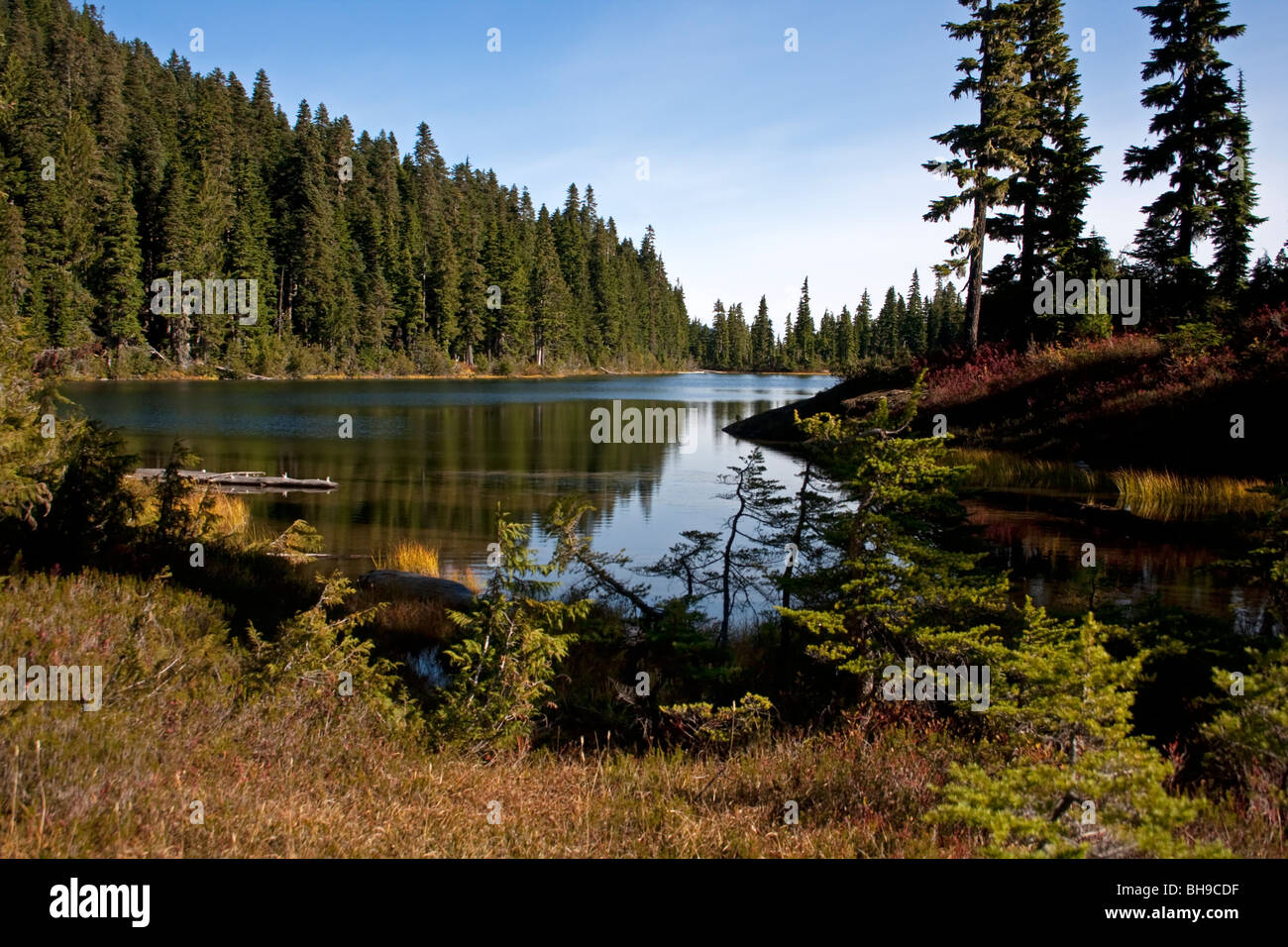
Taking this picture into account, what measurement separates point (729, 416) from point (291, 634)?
5008 centimetres

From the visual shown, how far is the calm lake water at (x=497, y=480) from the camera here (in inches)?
582

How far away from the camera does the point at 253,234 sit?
294 feet

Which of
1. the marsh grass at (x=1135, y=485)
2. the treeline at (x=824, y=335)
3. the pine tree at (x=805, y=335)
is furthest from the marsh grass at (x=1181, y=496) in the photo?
the pine tree at (x=805, y=335)

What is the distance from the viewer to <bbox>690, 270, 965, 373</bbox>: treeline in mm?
145500

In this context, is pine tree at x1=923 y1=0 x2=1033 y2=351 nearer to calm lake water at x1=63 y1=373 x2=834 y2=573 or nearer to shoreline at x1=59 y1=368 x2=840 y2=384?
calm lake water at x1=63 y1=373 x2=834 y2=573

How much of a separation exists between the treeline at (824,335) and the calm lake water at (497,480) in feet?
316


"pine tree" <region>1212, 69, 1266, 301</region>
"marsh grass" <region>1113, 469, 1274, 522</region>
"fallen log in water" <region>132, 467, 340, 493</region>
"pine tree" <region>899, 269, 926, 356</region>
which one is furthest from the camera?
"pine tree" <region>899, 269, 926, 356</region>

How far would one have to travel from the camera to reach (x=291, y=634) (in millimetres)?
6742

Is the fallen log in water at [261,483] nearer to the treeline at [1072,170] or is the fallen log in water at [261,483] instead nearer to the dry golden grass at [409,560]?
the dry golden grass at [409,560]

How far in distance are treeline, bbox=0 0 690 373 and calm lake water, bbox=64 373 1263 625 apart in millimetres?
21659

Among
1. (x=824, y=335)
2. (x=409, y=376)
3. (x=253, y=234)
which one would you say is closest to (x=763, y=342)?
(x=824, y=335)

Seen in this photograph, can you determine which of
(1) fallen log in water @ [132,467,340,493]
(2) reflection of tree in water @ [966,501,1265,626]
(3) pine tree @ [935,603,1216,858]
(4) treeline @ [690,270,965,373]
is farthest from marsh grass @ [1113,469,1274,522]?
(4) treeline @ [690,270,965,373]
